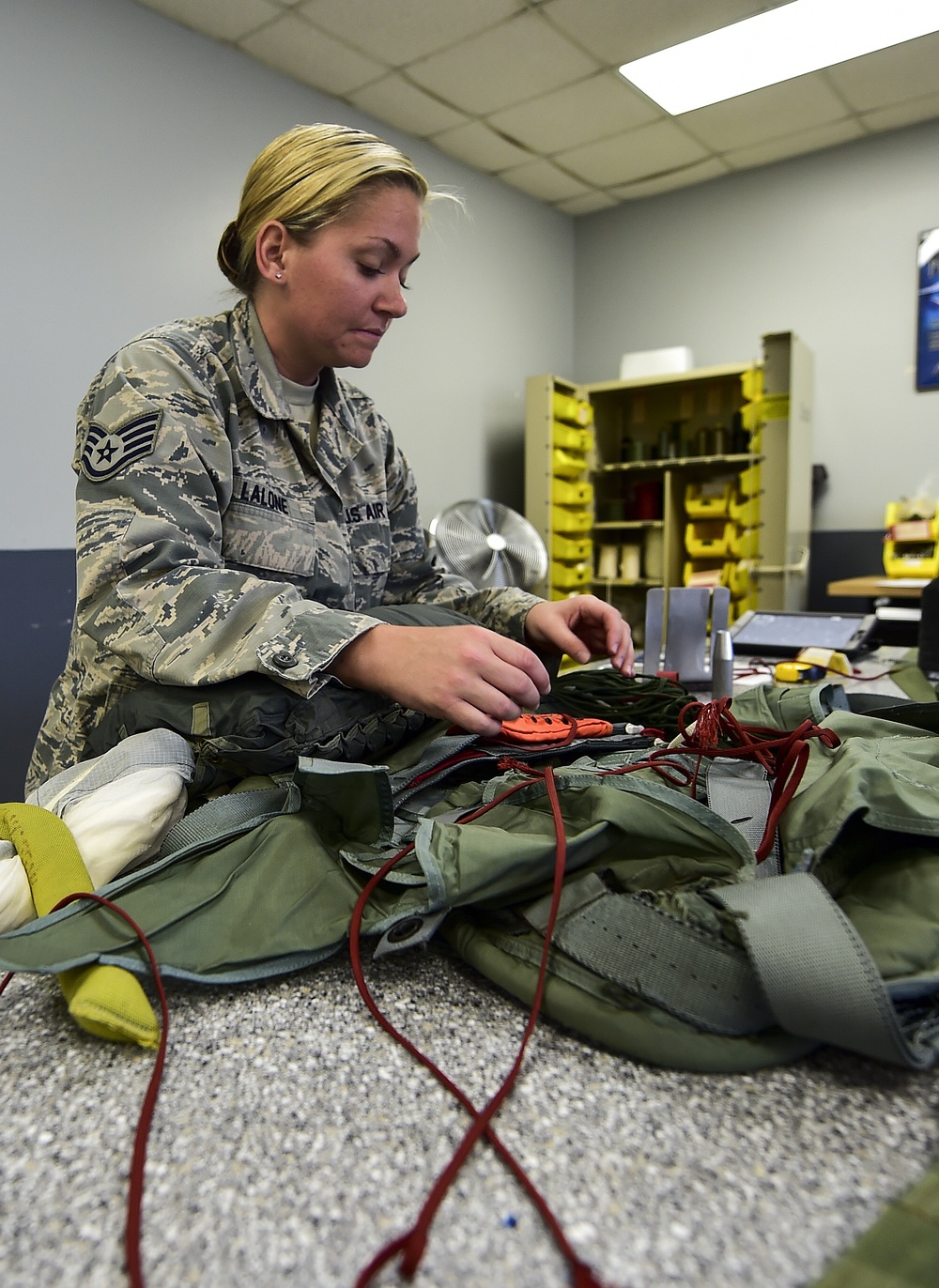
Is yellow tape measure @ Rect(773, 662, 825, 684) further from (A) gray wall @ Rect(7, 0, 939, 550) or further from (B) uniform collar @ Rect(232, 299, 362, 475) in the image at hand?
(A) gray wall @ Rect(7, 0, 939, 550)

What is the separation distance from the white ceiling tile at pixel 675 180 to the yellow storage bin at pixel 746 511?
1668 millimetres

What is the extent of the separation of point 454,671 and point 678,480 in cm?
364

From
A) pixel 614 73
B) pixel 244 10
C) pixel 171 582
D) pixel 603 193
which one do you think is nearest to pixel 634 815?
pixel 171 582

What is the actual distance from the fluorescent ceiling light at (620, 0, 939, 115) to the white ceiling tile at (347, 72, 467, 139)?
76 centimetres

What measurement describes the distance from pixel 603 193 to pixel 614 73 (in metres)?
1.23

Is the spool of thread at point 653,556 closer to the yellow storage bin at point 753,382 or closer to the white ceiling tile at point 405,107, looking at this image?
the yellow storage bin at point 753,382

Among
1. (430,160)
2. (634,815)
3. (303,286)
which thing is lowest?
(634,815)

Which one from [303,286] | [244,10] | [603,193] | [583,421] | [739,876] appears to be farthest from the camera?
[603,193]

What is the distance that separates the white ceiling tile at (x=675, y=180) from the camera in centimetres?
399

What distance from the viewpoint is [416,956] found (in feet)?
2.02

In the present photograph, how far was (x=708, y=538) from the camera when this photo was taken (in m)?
3.93

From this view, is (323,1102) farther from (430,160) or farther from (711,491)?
(430,160)

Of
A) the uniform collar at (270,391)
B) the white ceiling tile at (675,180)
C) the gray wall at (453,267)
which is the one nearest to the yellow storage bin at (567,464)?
the gray wall at (453,267)

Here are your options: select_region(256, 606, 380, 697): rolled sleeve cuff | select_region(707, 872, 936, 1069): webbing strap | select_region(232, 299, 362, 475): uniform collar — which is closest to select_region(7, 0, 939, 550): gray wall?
select_region(232, 299, 362, 475): uniform collar
